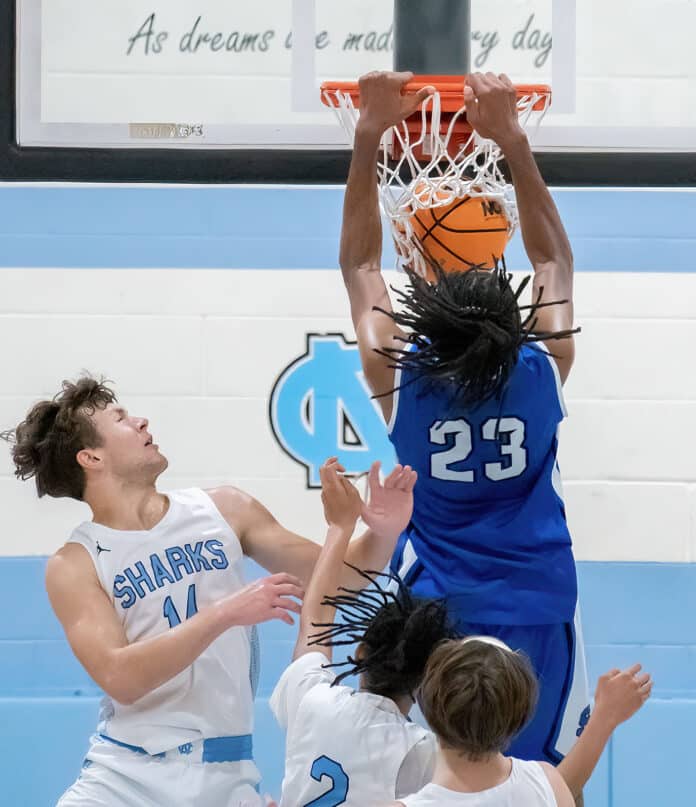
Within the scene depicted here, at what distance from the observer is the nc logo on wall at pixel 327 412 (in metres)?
4.12

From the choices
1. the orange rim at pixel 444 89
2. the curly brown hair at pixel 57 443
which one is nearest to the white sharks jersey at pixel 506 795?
the curly brown hair at pixel 57 443

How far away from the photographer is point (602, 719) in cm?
238

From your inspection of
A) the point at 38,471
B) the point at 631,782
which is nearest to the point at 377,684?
the point at 38,471

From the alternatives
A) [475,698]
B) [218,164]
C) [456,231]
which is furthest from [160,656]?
[218,164]

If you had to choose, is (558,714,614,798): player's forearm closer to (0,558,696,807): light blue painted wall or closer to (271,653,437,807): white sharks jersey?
(271,653,437,807): white sharks jersey

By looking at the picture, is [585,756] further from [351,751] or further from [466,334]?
[466,334]

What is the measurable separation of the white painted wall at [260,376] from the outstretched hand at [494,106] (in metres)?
1.36

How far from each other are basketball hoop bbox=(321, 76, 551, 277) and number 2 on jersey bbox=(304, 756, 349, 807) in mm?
1195

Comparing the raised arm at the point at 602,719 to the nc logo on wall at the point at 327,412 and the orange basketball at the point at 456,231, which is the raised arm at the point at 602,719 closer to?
the orange basketball at the point at 456,231

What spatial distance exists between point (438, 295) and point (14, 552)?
2.15m

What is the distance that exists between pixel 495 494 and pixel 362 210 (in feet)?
2.39

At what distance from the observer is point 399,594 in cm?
255

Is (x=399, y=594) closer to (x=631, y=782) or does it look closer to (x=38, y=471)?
(x=38, y=471)

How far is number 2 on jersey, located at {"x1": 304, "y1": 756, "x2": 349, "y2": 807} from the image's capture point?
2324mm
